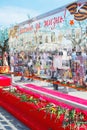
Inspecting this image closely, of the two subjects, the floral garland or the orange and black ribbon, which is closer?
the floral garland

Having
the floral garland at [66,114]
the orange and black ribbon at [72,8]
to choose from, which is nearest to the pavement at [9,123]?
the floral garland at [66,114]

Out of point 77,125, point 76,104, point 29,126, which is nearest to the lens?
point 77,125

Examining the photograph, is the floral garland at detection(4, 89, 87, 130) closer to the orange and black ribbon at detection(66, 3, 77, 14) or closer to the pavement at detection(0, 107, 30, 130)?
the pavement at detection(0, 107, 30, 130)

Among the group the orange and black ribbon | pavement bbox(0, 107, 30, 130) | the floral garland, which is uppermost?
the orange and black ribbon

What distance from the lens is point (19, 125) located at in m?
5.98

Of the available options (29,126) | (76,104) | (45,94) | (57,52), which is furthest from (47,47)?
(76,104)

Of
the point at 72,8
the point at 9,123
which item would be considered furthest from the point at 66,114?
the point at 72,8

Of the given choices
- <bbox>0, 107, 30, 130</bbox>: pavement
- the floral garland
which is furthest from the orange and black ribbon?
<bbox>0, 107, 30, 130</bbox>: pavement

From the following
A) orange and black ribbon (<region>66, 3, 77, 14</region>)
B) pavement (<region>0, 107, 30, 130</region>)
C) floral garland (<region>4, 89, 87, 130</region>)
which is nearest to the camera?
floral garland (<region>4, 89, 87, 130</region>)

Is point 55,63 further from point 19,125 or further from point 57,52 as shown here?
point 19,125

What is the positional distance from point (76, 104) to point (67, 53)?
2190mm

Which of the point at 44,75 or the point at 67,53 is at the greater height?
the point at 67,53

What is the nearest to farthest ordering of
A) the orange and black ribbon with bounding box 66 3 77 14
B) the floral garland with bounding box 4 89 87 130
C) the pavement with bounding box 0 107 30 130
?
the floral garland with bounding box 4 89 87 130 < the pavement with bounding box 0 107 30 130 < the orange and black ribbon with bounding box 66 3 77 14

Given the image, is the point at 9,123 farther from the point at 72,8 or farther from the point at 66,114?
the point at 72,8
